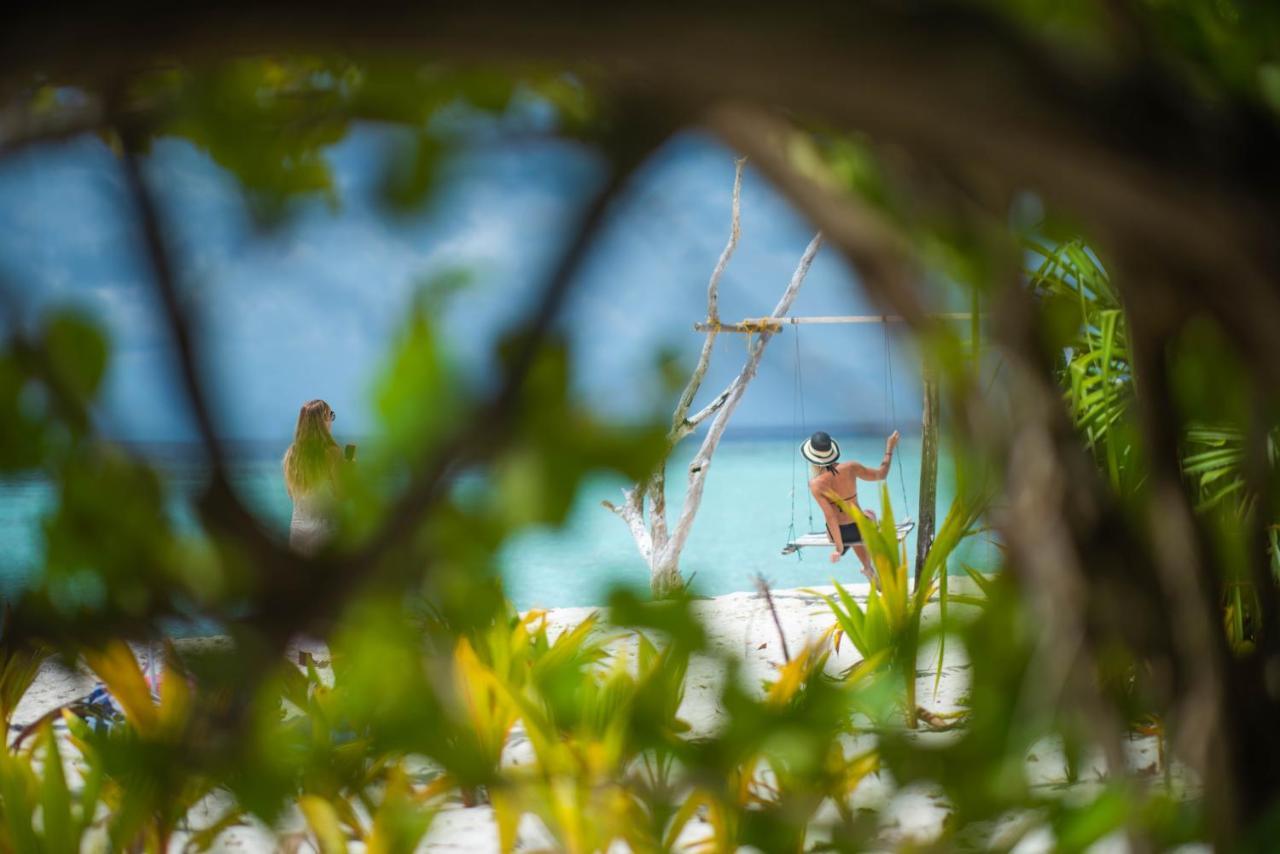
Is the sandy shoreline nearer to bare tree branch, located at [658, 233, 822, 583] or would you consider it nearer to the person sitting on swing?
the person sitting on swing

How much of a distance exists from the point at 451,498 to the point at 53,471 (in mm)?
126

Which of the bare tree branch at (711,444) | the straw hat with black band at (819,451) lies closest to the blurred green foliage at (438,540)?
the bare tree branch at (711,444)

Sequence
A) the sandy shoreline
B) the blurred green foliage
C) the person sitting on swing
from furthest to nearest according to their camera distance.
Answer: the person sitting on swing → the sandy shoreline → the blurred green foliage

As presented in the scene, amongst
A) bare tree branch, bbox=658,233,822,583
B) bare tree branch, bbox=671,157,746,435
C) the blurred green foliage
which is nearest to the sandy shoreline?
the blurred green foliage

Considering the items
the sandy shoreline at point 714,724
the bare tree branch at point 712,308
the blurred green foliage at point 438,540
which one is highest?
the bare tree branch at point 712,308

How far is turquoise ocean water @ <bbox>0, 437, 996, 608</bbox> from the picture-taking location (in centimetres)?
30

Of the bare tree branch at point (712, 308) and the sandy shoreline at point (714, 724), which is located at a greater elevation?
the bare tree branch at point (712, 308)

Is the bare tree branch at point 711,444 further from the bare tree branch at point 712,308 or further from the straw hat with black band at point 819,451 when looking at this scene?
the straw hat with black band at point 819,451

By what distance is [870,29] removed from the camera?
0.51 feet

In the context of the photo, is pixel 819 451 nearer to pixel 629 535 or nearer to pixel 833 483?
pixel 833 483

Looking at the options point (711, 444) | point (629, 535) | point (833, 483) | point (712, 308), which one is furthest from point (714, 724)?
point (629, 535)

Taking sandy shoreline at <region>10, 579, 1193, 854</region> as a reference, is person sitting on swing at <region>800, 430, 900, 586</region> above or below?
above

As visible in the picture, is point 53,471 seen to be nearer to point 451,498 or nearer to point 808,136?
point 451,498

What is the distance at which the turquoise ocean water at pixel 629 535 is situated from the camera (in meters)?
0.30
